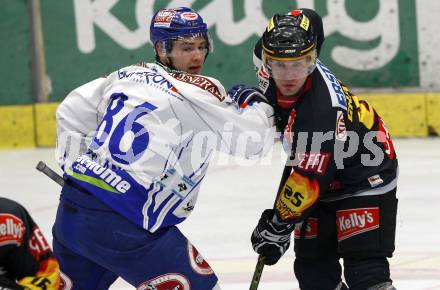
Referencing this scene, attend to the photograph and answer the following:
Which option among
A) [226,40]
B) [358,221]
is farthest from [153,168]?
[226,40]

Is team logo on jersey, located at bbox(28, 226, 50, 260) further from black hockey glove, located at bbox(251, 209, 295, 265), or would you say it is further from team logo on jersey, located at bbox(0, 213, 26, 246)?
black hockey glove, located at bbox(251, 209, 295, 265)

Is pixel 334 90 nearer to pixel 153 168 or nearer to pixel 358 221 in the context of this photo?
pixel 358 221

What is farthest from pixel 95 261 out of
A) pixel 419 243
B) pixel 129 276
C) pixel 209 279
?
pixel 419 243

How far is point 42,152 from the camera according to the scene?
28.3ft

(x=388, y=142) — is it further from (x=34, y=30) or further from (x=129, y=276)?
(x=34, y=30)

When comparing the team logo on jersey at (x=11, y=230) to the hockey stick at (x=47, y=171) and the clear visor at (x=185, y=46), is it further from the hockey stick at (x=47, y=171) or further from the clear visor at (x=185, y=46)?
the clear visor at (x=185, y=46)

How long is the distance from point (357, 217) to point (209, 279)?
0.64m

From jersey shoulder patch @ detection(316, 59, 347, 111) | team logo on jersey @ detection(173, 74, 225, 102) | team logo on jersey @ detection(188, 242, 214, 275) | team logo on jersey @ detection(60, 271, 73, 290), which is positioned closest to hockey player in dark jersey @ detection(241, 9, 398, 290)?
jersey shoulder patch @ detection(316, 59, 347, 111)

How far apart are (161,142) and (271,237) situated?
676 mm

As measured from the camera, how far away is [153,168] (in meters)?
3.49

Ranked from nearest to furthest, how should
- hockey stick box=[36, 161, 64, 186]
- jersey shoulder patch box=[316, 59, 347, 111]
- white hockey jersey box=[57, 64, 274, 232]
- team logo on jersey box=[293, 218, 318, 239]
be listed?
white hockey jersey box=[57, 64, 274, 232], jersey shoulder patch box=[316, 59, 347, 111], hockey stick box=[36, 161, 64, 186], team logo on jersey box=[293, 218, 318, 239]

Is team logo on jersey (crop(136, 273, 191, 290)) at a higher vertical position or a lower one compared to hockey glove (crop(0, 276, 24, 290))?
lower

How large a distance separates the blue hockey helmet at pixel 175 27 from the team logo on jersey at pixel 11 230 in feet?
2.82

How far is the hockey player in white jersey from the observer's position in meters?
3.51
